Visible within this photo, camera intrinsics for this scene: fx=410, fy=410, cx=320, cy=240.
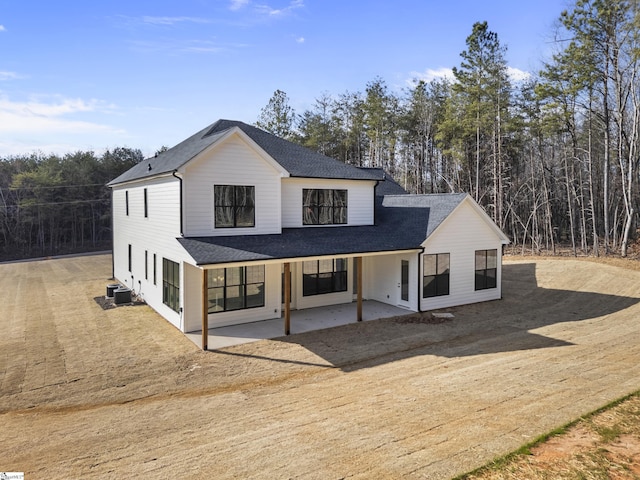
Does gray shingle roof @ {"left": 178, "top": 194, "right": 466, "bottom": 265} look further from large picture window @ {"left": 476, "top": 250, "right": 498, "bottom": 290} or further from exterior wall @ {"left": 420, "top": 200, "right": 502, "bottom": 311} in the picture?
large picture window @ {"left": 476, "top": 250, "right": 498, "bottom": 290}

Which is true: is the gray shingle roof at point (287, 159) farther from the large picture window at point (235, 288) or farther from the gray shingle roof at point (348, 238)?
the large picture window at point (235, 288)

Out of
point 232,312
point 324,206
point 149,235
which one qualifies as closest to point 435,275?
point 324,206

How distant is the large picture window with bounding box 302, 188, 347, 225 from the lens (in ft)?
51.9

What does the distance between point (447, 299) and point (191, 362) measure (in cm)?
1007

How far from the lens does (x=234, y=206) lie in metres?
13.6

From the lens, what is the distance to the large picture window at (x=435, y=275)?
15.6m

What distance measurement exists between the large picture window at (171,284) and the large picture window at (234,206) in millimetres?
2108

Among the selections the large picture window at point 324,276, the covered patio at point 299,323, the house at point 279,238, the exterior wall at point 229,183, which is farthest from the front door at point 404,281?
the exterior wall at point 229,183

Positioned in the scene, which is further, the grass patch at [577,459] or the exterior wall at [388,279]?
the exterior wall at [388,279]

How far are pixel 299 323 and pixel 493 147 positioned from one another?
2501 cm

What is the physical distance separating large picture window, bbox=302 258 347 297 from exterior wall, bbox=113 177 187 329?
4.74 meters

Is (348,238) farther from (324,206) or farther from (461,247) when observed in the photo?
(461,247)

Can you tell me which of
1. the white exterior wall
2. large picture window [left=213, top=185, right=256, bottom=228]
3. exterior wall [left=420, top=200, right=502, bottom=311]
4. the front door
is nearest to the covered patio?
the white exterior wall

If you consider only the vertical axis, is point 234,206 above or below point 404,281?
above
